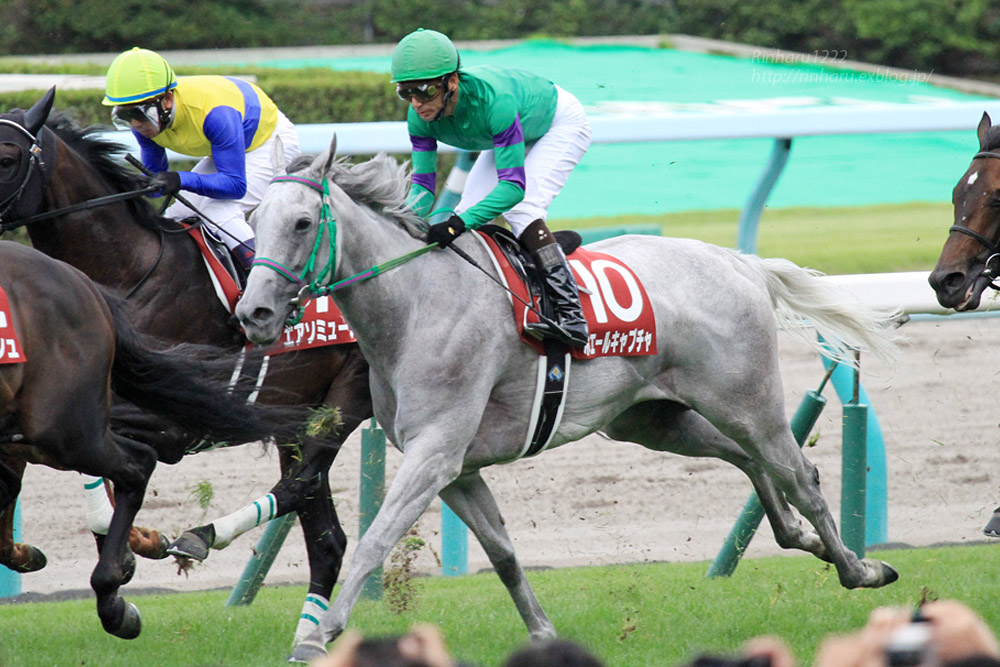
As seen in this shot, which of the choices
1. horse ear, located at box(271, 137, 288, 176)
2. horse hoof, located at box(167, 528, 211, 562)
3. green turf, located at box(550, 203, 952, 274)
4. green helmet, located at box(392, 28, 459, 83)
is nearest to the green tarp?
green turf, located at box(550, 203, 952, 274)

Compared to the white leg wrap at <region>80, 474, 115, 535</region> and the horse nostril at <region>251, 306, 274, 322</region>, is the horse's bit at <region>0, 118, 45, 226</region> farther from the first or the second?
the horse nostril at <region>251, 306, 274, 322</region>

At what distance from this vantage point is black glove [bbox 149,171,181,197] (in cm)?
447

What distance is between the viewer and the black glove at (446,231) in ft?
12.7

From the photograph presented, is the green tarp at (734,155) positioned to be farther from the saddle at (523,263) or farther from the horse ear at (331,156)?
the horse ear at (331,156)

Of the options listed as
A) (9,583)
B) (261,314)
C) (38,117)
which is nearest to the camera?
(261,314)

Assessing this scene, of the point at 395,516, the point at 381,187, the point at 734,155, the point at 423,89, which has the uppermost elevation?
the point at 423,89

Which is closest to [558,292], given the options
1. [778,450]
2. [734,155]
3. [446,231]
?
[446,231]

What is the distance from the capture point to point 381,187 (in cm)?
396

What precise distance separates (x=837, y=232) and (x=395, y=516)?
29.6 feet

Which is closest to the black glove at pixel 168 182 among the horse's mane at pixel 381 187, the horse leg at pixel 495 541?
the horse's mane at pixel 381 187

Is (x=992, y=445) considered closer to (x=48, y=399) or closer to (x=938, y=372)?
(x=938, y=372)

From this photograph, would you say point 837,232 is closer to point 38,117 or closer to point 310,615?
point 310,615

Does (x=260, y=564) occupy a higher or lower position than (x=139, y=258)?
lower

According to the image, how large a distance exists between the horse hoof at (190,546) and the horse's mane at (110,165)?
117cm
